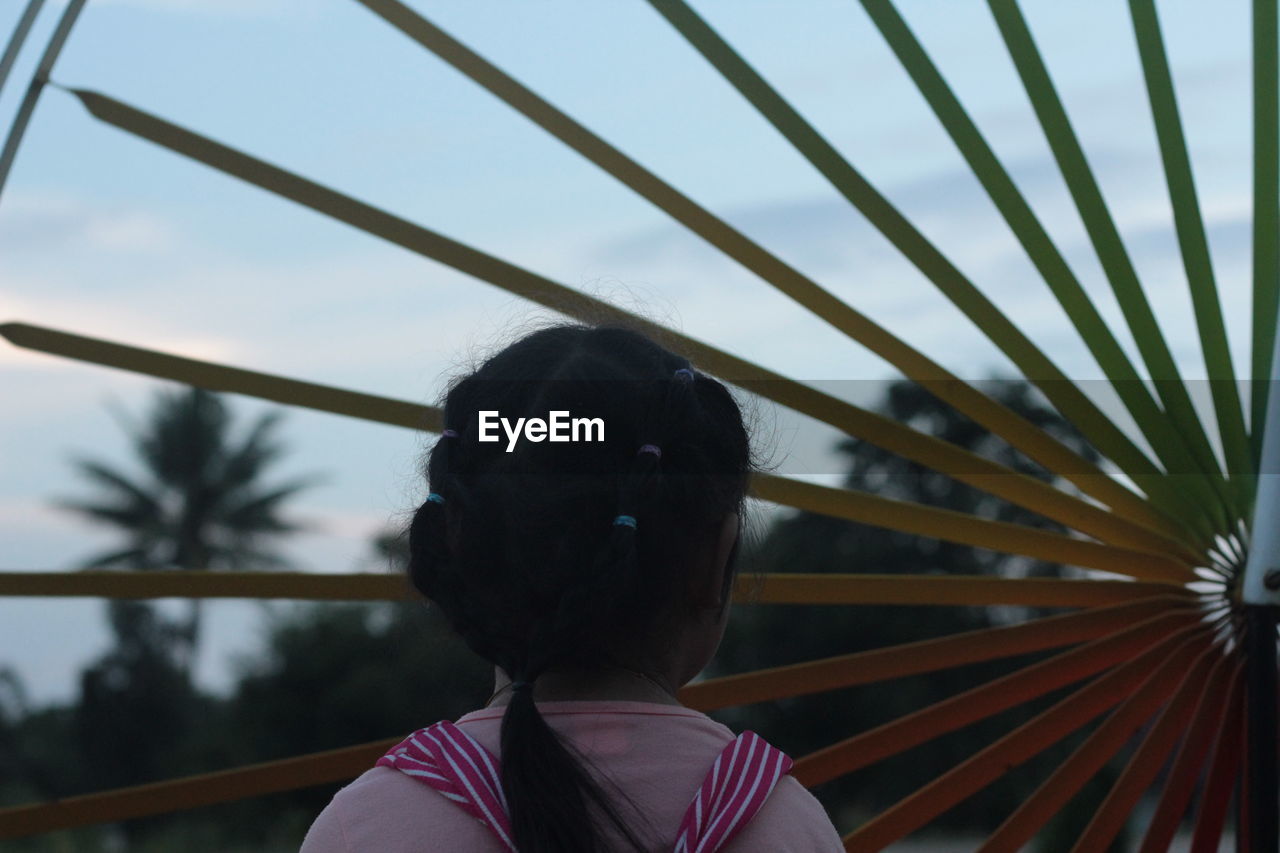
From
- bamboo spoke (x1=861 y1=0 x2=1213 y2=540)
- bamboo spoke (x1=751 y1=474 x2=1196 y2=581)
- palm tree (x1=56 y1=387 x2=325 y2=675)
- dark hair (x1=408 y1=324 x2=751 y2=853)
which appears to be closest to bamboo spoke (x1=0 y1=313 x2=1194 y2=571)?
bamboo spoke (x1=751 y1=474 x2=1196 y2=581)

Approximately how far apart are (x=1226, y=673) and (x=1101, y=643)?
0.23m

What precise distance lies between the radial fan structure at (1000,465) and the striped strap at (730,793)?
1.22 m

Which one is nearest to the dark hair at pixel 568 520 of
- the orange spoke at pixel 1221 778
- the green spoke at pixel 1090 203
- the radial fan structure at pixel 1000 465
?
the radial fan structure at pixel 1000 465

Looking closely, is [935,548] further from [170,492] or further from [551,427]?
[551,427]

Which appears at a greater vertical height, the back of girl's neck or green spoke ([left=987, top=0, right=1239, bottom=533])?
green spoke ([left=987, top=0, right=1239, bottom=533])

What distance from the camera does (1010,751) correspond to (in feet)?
8.69

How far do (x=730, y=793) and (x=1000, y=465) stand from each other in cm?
152

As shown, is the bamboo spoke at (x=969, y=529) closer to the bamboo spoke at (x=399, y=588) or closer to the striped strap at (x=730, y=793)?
the bamboo spoke at (x=399, y=588)

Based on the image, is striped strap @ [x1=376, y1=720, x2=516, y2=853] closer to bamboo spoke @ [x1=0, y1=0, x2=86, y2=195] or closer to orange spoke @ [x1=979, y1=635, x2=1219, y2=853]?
orange spoke @ [x1=979, y1=635, x2=1219, y2=853]

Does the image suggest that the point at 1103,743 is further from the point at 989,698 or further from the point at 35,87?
the point at 35,87

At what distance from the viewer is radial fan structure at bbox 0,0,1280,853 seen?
8.45 ft

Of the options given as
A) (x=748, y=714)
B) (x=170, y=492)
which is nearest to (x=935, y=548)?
(x=748, y=714)

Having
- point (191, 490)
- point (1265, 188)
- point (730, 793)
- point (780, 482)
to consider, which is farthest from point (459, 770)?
point (191, 490)

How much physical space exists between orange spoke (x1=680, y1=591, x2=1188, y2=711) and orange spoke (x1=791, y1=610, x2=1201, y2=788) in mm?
27
